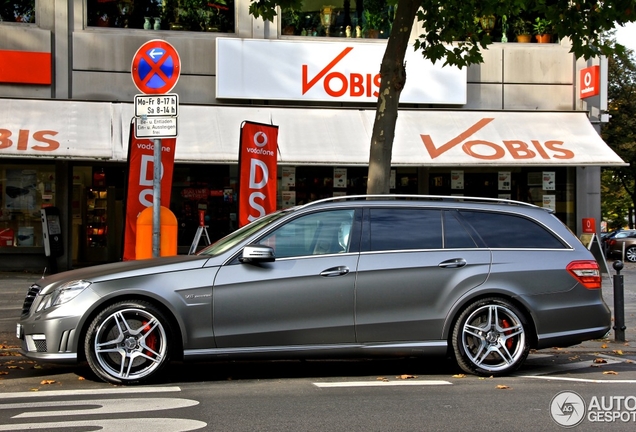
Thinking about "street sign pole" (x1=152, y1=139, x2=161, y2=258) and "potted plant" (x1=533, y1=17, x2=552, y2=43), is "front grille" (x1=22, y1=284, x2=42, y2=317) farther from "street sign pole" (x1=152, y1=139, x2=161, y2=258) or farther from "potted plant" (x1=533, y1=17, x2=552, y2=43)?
→ "potted plant" (x1=533, y1=17, x2=552, y2=43)

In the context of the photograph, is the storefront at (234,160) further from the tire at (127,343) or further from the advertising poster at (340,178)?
the tire at (127,343)

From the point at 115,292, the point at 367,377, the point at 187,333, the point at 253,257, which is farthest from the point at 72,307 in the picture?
the point at 367,377

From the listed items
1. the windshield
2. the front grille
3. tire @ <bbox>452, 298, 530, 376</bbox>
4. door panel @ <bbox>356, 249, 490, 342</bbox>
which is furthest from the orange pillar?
tire @ <bbox>452, 298, 530, 376</bbox>

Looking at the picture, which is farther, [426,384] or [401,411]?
[426,384]

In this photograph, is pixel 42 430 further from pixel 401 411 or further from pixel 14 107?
pixel 14 107

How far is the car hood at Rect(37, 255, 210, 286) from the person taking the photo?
679cm

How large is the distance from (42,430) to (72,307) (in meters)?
1.70

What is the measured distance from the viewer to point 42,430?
16.8 feet

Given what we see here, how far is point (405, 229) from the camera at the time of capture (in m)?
7.35

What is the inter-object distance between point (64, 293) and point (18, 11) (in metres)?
12.5

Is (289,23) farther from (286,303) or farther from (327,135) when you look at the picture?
(286,303)

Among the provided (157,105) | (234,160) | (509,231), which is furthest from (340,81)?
(509,231)

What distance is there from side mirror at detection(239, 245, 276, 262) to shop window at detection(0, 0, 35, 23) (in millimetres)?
12701

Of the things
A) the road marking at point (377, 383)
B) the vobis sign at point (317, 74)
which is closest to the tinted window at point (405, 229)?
the road marking at point (377, 383)
